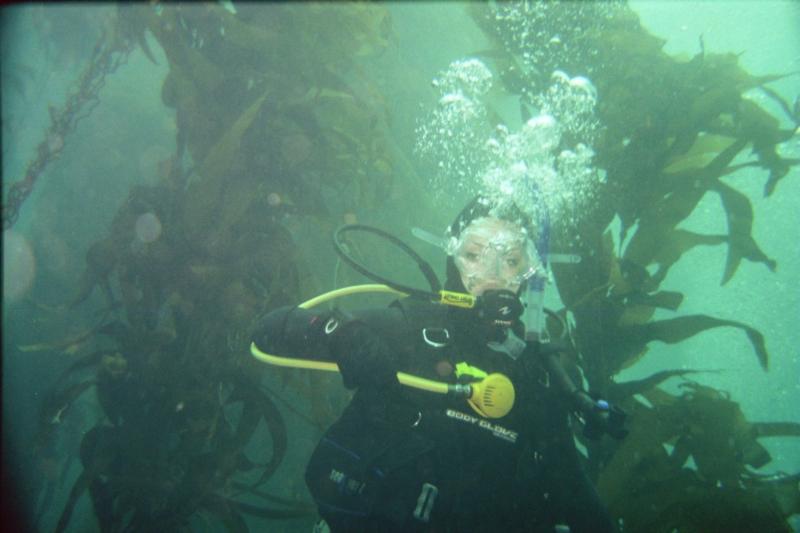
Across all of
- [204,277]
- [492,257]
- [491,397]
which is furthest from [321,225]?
[491,397]

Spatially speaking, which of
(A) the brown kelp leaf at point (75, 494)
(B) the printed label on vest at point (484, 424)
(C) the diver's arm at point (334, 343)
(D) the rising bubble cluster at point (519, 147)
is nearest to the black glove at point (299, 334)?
(C) the diver's arm at point (334, 343)

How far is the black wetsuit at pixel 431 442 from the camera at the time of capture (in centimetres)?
208

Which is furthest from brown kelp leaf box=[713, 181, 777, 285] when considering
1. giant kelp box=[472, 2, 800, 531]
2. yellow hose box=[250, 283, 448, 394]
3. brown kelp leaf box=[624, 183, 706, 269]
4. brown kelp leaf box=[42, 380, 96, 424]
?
brown kelp leaf box=[42, 380, 96, 424]

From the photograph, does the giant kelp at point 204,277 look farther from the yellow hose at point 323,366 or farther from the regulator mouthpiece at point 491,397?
the regulator mouthpiece at point 491,397

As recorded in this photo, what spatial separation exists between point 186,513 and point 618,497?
344 centimetres

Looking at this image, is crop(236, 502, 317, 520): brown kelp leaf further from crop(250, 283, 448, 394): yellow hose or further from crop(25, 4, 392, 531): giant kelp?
crop(250, 283, 448, 394): yellow hose

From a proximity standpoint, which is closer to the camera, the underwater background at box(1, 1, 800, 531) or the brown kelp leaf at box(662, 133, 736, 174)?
the underwater background at box(1, 1, 800, 531)

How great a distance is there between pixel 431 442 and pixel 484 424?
339 millimetres

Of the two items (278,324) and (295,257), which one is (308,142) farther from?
(278,324)

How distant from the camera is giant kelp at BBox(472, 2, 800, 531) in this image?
3183 millimetres

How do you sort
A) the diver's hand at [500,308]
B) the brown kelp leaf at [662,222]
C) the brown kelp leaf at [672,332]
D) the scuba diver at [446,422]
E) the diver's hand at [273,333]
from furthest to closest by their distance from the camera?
the brown kelp leaf at [662,222], the brown kelp leaf at [672,332], the diver's hand at [500,308], the diver's hand at [273,333], the scuba diver at [446,422]

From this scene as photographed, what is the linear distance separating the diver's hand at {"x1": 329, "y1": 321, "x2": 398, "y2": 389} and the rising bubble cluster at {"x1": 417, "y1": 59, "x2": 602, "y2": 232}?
6.19 feet

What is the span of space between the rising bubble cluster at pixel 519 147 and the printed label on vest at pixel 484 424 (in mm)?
1696

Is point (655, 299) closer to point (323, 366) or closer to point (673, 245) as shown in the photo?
point (673, 245)
